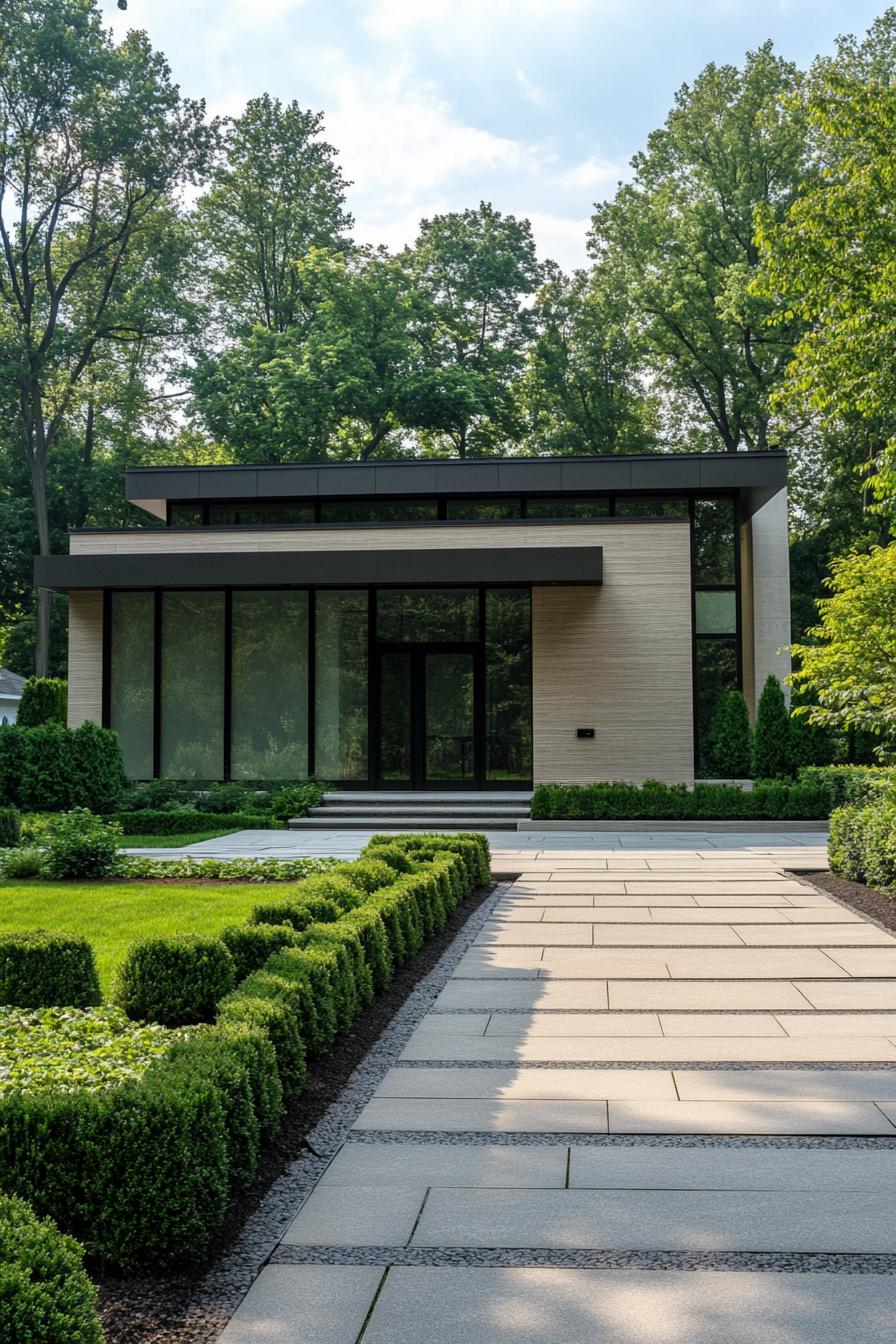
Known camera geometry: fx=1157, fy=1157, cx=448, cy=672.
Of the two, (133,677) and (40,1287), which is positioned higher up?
(133,677)

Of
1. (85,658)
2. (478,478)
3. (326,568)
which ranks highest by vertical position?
(478,478)

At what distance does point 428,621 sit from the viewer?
2086 centimetres

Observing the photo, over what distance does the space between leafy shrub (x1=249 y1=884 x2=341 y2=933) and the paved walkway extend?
2.99ft

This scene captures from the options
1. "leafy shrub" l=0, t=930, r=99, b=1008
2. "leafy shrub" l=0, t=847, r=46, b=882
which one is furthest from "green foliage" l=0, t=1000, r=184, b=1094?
"leafy shrub" l=0, t=847, r=46, b=882

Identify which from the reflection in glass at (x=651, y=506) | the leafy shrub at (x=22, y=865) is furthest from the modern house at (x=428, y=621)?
the leafy shrub at (x=22, y=865)

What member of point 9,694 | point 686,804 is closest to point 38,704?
point 686,804

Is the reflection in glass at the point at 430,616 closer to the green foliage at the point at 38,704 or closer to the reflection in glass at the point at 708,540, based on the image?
the reflection in glass at the point at 708,540

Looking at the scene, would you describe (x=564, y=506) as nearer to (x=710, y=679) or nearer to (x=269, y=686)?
(x=710, y=679)

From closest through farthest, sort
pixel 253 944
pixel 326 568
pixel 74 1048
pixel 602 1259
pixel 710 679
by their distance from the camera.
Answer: pixel 602 1259
pixel 74 1048
pixel 253 944
pixel 326 568
pixel 710 679

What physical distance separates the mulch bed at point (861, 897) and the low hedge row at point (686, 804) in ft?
17.5

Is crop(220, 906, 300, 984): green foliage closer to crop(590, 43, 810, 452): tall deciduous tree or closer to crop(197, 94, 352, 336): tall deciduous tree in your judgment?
crop(590, 43, 810, 452): tall deciduous tree

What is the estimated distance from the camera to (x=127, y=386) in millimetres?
37719

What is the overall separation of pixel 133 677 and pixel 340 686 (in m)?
3.79

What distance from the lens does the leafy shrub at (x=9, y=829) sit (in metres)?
13.5
